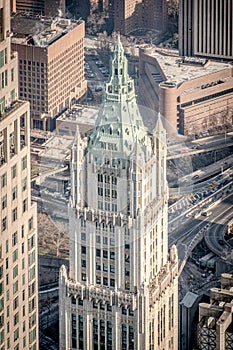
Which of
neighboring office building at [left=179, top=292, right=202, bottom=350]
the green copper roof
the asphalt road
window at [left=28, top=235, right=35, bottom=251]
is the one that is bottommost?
the asphalt road

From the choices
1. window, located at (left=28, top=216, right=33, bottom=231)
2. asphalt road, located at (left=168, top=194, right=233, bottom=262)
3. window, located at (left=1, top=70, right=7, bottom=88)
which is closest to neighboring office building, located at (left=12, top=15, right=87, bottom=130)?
asphalt road, located at (left=168, top=194, right=233, bottom=262)

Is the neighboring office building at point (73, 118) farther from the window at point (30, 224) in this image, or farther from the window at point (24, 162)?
the window at point (24, 162)

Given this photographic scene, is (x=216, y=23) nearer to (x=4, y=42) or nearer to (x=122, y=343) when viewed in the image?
(x=122, y=343)

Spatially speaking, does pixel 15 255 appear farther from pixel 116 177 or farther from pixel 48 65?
pixel 48 65

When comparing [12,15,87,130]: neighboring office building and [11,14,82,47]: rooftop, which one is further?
[11,14,82,47]: rooftop

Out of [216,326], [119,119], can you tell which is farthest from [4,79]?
[216,326]

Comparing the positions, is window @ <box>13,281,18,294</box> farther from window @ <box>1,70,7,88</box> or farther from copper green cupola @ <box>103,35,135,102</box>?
copper green cupola @ <box>103,35,135,102</box>

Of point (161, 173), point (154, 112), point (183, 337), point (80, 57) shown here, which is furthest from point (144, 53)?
point (161, 173)
